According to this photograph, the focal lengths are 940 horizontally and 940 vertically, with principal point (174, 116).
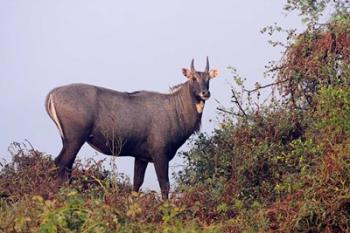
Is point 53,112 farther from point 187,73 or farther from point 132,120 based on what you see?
point 187,73

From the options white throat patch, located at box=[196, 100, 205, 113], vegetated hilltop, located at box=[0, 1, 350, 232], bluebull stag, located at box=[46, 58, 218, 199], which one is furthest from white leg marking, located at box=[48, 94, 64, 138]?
white throat patch, located at box=[196, 100, 205, 113]

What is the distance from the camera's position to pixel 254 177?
509 inches

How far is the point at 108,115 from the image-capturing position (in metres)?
15.8

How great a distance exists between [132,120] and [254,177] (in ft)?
12.6

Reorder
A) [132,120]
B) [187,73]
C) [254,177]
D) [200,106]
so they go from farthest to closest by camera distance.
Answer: [187,73]
[200,106]
[132,120]
[254,177]

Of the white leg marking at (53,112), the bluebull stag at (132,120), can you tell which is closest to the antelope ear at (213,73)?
the bluebull stag at (132,120)

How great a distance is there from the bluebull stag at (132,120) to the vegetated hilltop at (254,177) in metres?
1.02

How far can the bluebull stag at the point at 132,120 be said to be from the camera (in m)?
15.4

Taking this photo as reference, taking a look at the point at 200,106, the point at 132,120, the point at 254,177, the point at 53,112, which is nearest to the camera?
the point at 254,177

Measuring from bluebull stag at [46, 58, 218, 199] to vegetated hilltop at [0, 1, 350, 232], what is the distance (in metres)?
1.02

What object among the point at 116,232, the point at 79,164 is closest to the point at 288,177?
the point at 116,232

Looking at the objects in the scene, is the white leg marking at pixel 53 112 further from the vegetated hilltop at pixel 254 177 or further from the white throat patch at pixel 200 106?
the white throat patch at pixel 200 106

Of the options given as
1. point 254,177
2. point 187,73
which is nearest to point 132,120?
point 187,73

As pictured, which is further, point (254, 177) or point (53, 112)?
point (53, 112)
